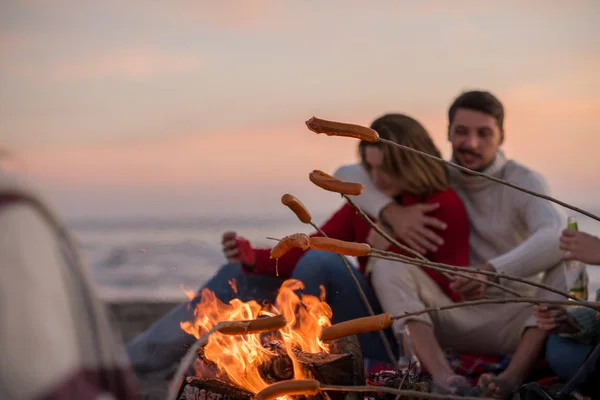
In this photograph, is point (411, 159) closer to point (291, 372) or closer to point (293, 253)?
point (293, 253)

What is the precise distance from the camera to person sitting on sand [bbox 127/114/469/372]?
339cm

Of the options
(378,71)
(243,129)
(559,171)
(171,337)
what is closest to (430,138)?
(171,337)

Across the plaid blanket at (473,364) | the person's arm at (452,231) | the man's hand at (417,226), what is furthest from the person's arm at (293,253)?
the plaid blanket at (473,364)

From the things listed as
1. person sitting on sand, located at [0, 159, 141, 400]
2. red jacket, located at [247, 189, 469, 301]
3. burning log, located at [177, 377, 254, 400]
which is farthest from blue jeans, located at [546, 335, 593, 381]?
person sitting on sand, located at [0, 159, 141, 400]

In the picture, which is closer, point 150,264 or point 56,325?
point 56,325

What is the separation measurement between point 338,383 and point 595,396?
0.82m

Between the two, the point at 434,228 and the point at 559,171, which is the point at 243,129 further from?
the point at 434,228

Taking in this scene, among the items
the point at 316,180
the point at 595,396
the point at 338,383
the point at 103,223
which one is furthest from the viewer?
the point at 103,223

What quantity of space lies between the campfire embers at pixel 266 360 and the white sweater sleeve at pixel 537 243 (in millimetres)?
1128

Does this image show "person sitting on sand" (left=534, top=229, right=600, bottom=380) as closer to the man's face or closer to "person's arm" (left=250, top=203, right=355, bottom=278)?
the man's face

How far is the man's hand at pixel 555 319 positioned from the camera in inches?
118

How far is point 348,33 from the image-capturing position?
1314 centimetres

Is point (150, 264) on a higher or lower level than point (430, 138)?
lower

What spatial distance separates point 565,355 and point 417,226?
0.84 metres
